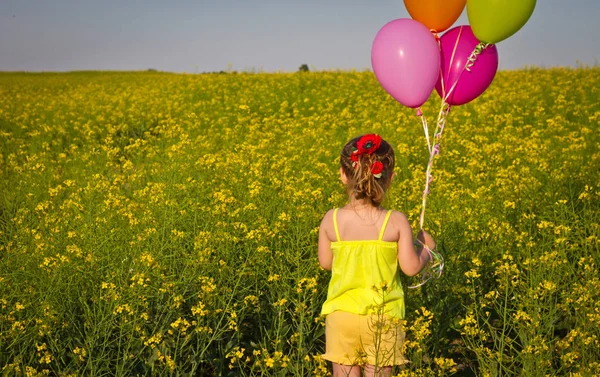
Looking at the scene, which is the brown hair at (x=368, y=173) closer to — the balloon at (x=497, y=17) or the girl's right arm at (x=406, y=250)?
the girl's right arm at (x=406, y=250)

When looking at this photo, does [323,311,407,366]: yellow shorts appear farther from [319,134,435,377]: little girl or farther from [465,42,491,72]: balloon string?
[465,42,491,72]: balloon string

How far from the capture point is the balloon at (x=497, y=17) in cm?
409

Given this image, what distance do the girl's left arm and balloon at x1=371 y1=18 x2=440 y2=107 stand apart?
4.15ft

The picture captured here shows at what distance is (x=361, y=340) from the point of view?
304 cm

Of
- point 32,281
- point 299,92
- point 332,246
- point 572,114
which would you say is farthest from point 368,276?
point 299,92

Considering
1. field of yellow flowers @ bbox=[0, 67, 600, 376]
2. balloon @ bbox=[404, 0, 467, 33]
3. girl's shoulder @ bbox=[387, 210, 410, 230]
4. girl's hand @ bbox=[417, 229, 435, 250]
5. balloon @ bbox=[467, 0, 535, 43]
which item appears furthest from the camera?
balloon @ bbox=[404, 0, 467, 33]

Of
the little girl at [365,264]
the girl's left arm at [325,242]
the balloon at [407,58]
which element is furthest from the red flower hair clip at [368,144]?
the balloon at [407,58]

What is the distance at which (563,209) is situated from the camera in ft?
17.2

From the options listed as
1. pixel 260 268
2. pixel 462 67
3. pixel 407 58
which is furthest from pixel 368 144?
pixel 260 268

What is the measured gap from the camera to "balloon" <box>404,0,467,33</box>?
167 inches

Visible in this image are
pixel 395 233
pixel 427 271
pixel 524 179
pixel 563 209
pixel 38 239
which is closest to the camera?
pixel 395 233

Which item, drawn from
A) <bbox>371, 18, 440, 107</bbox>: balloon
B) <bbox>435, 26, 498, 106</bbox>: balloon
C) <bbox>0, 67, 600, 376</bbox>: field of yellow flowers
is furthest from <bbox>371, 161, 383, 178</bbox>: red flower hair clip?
<bbox>435, 26, 498, 106</bbox>: balloon

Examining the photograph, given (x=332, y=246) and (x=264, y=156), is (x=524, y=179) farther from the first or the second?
(x=332, y=246)

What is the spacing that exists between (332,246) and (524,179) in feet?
10.7
